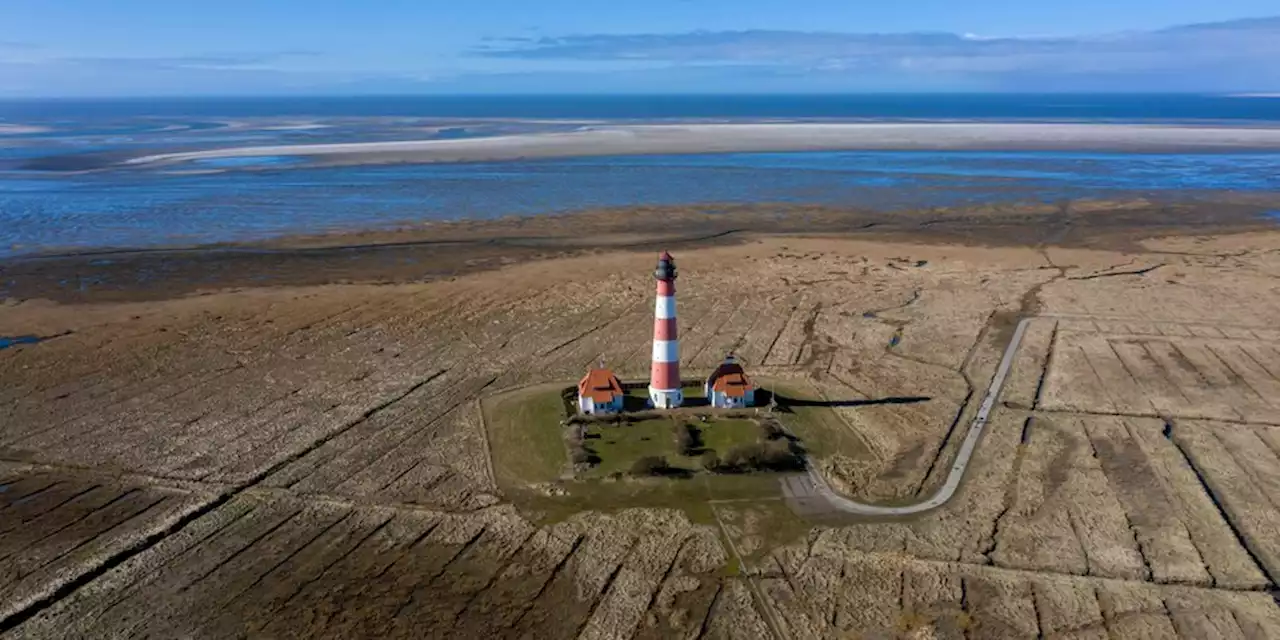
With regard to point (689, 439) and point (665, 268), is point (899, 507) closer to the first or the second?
point (689, 439)

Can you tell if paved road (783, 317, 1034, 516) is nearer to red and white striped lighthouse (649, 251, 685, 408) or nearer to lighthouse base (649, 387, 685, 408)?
lighthouse base (649, 387, 685, 408)

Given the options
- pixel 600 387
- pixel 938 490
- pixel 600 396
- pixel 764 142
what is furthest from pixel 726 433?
pixel 764 142

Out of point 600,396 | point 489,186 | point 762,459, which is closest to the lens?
point 762,459

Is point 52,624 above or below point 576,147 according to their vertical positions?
below

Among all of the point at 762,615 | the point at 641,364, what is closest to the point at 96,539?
the point at 762,615

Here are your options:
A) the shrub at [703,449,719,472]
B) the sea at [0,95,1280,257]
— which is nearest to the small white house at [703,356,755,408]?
the shrub at [703,449,719,472]

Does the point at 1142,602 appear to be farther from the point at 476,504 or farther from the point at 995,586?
the point at 476,504

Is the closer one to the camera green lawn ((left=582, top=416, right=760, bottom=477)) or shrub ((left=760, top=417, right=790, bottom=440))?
green lawn ((left=582, top=416, right=760, bottom=477))
